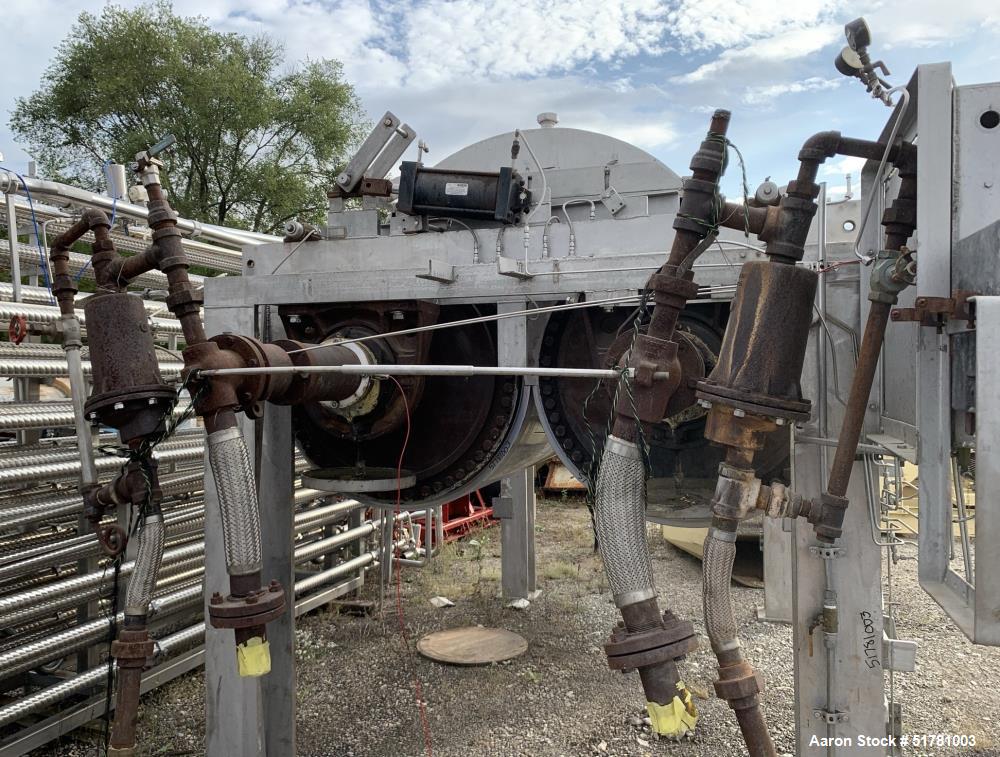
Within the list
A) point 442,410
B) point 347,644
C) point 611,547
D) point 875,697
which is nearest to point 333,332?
point 442,410

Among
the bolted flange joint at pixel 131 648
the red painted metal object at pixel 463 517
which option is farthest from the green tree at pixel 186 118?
the bolted flange joint at pixel 131 648

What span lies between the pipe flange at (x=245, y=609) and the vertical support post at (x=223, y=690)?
0.80 metres

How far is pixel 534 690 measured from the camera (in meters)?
4.72

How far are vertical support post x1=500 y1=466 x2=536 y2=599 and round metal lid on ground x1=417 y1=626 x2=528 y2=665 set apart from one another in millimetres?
666

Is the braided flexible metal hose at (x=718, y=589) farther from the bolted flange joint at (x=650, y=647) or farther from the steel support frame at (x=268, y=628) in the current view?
the steel support frame at (x=268, y=628)

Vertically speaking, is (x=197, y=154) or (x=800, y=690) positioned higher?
(x=197, y=154)

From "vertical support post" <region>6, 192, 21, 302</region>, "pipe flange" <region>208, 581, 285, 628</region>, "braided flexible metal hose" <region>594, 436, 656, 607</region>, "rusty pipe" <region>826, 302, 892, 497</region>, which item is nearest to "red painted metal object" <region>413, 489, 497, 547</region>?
"vertical support post" <region>6, 192, 21, 302</region>

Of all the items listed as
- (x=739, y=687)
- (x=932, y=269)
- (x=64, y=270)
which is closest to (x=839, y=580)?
(x=739, y=687)

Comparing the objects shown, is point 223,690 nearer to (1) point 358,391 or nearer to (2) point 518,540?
(1) point 358,391

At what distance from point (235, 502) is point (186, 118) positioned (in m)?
17.6

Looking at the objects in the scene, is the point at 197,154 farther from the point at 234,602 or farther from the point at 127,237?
the point at 234,602

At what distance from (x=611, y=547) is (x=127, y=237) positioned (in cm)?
349

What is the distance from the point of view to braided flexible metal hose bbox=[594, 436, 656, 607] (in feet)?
6.68

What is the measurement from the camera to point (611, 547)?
2.06m
